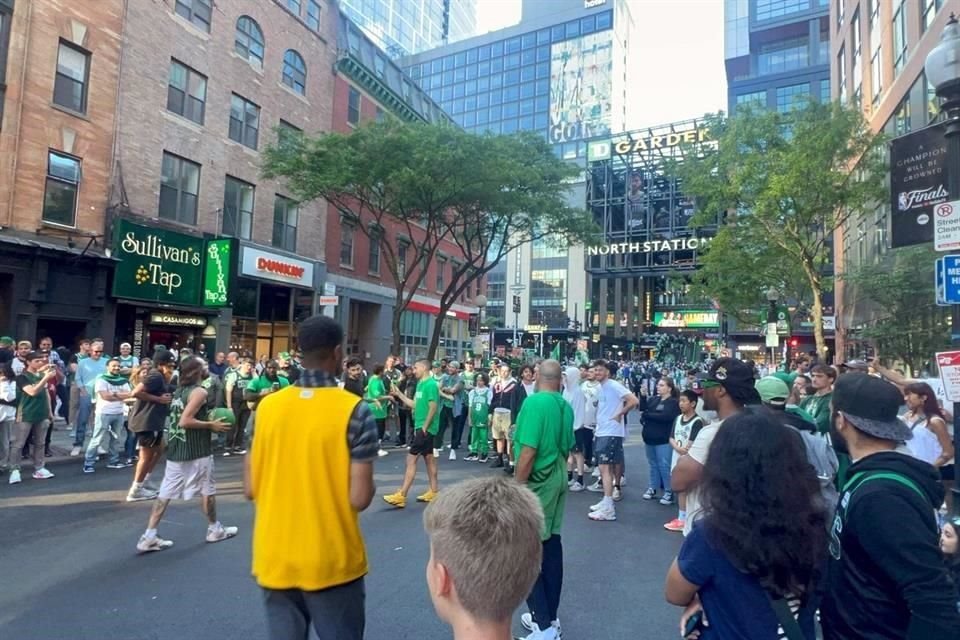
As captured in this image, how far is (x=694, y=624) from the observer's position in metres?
2.01

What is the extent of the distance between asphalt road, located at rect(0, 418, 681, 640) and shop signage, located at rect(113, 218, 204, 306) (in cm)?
1093

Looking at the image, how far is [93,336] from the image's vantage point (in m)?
16.9

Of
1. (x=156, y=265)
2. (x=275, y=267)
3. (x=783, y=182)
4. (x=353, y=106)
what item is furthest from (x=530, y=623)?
(x=353, y=106)

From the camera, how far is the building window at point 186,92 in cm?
1934

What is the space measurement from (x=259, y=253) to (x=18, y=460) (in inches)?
566

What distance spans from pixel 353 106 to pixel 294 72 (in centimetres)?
359

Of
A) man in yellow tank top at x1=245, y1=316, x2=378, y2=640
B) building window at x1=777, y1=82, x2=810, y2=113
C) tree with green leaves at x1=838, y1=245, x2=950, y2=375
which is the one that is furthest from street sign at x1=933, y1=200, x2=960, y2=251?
building window at x1=777, y1=82, x2=810, y2=113

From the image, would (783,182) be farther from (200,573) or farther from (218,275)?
(218,275)

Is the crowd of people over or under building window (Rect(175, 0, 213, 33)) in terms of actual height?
under

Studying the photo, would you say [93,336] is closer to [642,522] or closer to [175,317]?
[175,317]

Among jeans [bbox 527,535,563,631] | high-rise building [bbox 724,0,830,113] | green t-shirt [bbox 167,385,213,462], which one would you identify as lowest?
jeans [bbox 527,535,563,631]

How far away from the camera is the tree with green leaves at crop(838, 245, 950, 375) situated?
49.6 feet

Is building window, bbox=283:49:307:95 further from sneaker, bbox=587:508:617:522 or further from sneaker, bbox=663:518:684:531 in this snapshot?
sneaker, bbox=663:518:684:531

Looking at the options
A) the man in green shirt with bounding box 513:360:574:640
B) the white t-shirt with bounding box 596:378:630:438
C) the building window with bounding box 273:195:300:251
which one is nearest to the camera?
the man in green shirt with bounding box 513:360:574:640
